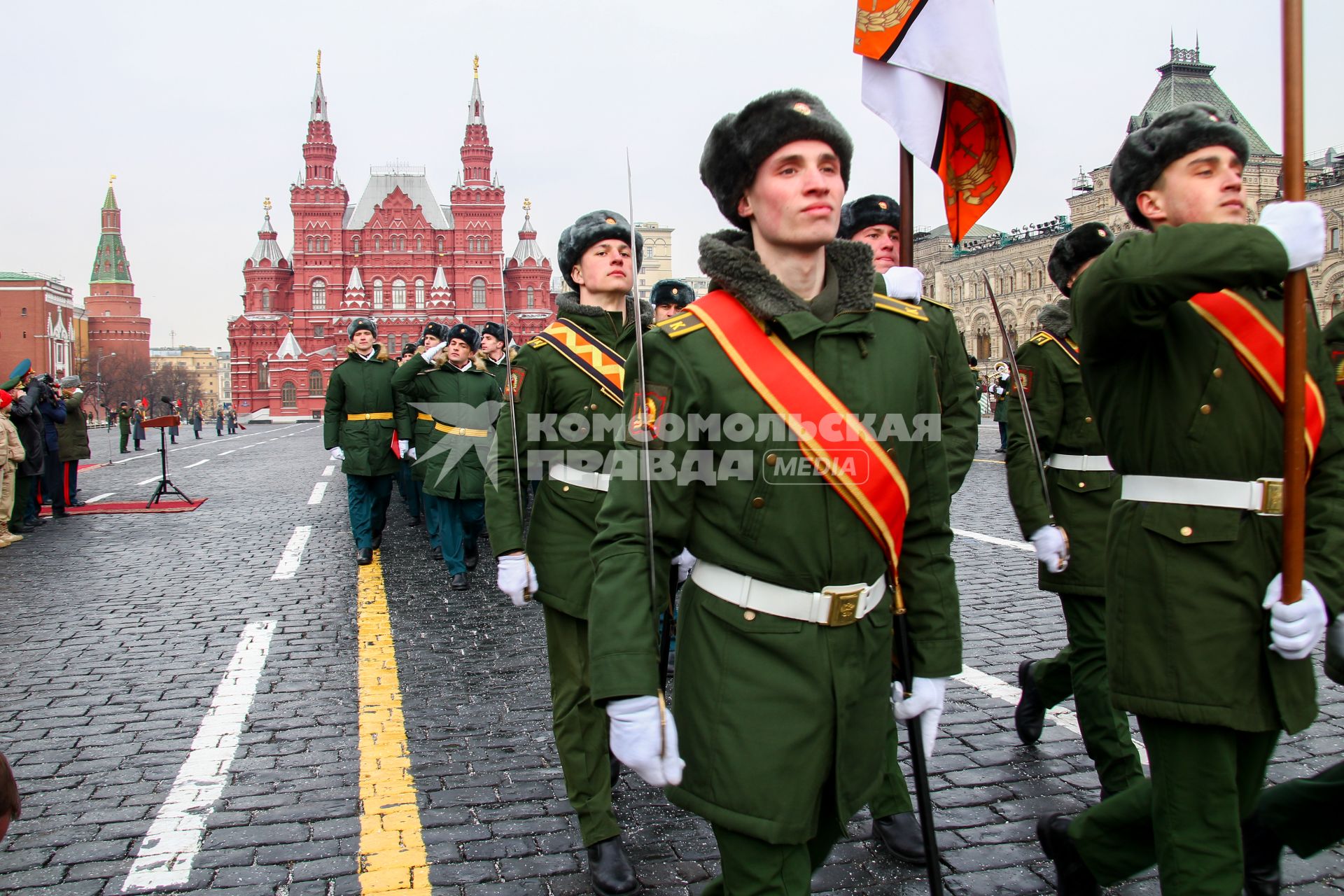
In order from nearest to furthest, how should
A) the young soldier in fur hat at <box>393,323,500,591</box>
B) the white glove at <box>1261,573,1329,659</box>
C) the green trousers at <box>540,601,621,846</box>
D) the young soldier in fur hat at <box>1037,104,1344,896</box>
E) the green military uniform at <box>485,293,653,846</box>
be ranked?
the white glove at <box>1261,573,1329,659</box> < the young soldier in fur hat at <box>1037,104,1344,896</box> < the green trousers at <box>540,601,621,846</box> < the green military uniform at <box>485,293,653,846</box> < the young soldier in fur hat at <box>393,323,500,591</box>

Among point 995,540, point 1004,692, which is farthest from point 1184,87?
point 1004,692

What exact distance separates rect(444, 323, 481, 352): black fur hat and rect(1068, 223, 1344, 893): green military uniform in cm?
740

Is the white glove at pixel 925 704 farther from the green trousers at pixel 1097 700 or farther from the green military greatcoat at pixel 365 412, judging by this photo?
the green military greatcoat at pixel 365 412

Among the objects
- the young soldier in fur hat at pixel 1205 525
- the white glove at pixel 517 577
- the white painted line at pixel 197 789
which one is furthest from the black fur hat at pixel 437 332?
the young soldier in fur hat at pixel 1205 525

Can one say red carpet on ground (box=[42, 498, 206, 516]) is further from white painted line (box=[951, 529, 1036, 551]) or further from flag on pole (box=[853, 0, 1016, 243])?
flag on pole (box=[853, 0, 1016, 243])

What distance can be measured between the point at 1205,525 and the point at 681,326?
4.42ft

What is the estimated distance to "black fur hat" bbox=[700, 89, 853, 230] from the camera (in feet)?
7.39

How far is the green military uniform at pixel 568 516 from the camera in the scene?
11.7ft

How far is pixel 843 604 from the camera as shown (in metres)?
2.20

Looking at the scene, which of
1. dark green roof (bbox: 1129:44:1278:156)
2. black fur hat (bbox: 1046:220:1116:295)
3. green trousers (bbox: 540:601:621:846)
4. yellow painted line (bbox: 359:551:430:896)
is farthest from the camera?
dark green roof (bbox: 1129:44:1278:156)

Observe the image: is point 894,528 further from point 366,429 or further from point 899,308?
point 366,429

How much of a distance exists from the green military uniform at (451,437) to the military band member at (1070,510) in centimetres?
513

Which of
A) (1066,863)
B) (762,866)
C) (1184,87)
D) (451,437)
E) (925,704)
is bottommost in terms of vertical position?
(1066,863)

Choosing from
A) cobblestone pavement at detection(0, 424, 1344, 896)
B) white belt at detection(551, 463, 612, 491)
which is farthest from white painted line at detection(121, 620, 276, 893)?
white belt at detection(551, 463, 612, 491)
